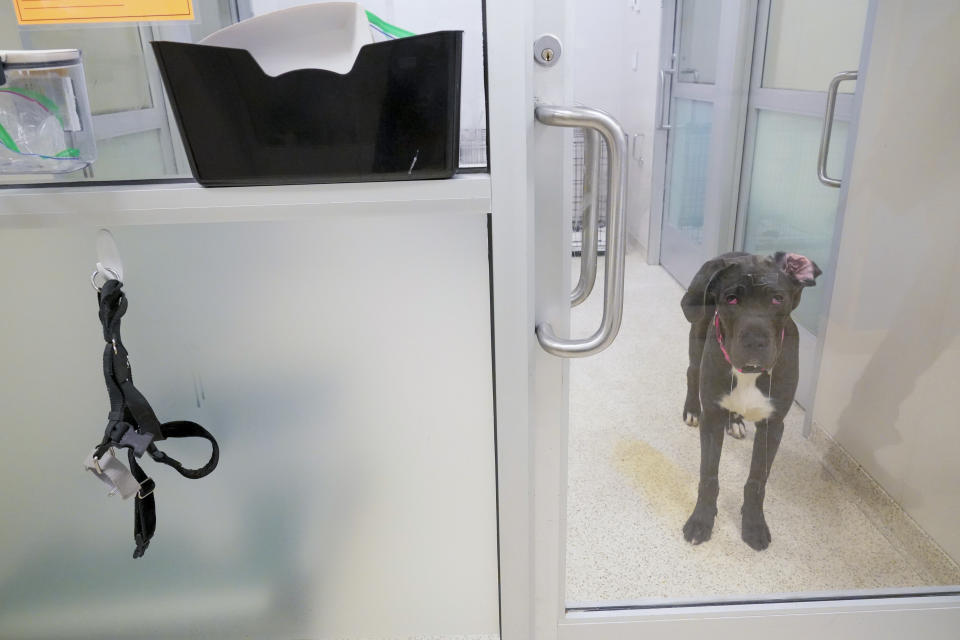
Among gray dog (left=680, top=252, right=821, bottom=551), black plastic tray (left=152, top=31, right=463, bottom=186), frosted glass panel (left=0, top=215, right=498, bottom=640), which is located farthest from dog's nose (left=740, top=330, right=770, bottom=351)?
black plastic tray (left=152, top=31, right=463, bottom=186)

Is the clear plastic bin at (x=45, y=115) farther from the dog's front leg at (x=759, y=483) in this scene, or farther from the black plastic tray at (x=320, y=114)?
the dog's front leg at (x=759, y=483)

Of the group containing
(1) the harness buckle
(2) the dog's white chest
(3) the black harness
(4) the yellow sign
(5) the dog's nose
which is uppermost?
(4) the yellow sign

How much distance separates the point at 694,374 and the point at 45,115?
1043 millimetres

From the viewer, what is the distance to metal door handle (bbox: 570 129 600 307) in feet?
2.89

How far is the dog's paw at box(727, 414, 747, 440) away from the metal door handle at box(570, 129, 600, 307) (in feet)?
1.42

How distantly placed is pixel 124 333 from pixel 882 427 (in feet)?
4.42

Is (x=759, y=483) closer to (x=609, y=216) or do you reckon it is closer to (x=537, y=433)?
(x=537, y=433)

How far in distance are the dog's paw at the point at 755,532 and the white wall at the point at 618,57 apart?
752 mm

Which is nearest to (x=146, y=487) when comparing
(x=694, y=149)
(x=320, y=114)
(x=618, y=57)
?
(x=320, y=114)

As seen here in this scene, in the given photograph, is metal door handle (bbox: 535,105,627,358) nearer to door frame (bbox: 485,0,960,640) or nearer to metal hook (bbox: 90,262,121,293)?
door frame (bbox: 485,0,960,640)

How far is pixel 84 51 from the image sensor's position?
2.63ft

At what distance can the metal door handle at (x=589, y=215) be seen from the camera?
2.89ft

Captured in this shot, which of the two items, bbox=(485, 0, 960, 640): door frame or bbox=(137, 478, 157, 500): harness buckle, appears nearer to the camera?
bbox=(485, 0, 960, 640): door frame

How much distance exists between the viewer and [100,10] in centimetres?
77
